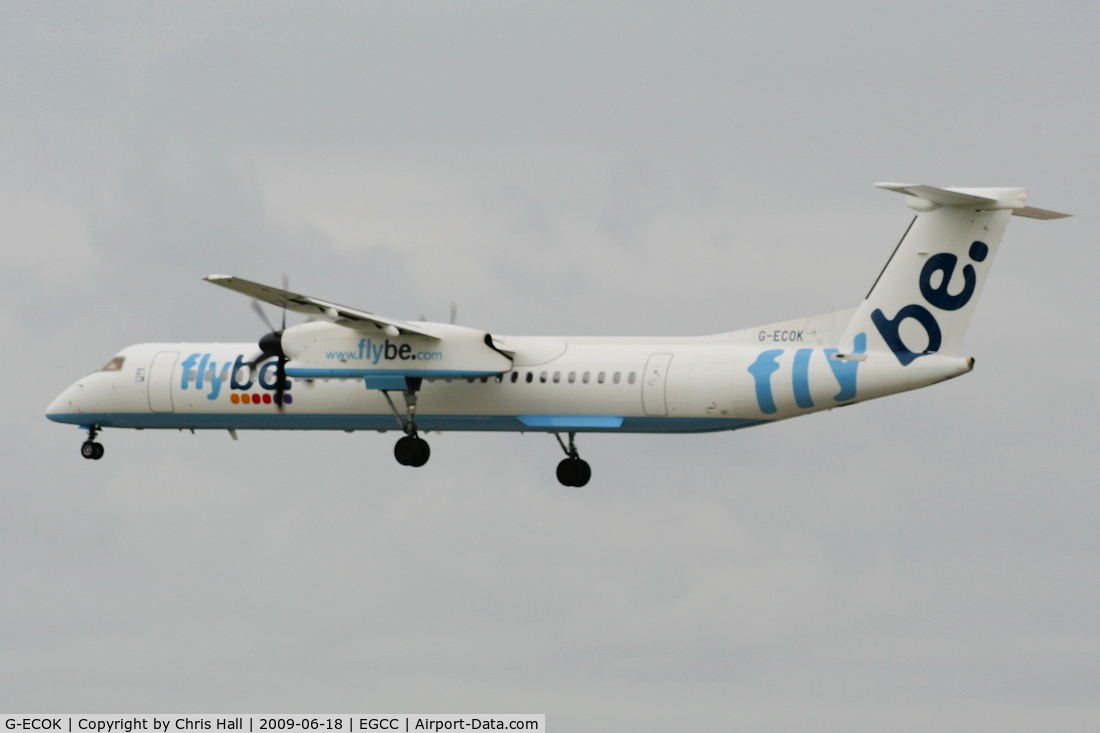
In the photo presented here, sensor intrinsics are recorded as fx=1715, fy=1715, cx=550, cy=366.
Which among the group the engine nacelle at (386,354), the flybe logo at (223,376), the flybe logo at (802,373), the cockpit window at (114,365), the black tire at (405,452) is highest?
the cockpit window at (114,365)

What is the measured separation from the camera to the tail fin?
30.4m

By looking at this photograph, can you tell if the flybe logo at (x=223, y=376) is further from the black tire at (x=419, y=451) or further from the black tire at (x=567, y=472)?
the black tire at (x=567, y=472)

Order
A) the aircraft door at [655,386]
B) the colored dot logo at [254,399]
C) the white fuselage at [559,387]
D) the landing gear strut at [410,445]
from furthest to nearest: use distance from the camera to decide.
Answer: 1. the colored dot logo at [254,399]
2. the landing gear strut at [410,445]
3. the aircraft door at [655,386]
4. the white fuselage at [559,387]

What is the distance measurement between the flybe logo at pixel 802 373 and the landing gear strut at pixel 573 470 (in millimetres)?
5681

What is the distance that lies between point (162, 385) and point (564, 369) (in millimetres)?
9325

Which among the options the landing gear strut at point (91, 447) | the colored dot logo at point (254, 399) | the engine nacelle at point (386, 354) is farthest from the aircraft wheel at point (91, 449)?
the engine nacelle at point (386, 354)

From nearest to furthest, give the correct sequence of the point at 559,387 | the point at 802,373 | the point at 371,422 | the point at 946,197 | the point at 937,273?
the point at 946,197
the point at 937,273
the point at 802,373
the point at 559,387
the point at 371,422

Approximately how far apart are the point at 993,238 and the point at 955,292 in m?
1.20

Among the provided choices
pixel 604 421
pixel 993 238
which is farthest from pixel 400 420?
pixel 993 238

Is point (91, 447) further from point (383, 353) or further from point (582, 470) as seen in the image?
point (582, 470)

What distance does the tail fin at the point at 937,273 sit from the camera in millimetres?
30359

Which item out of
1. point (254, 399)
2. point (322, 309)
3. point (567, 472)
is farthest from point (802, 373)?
point (254, 399)

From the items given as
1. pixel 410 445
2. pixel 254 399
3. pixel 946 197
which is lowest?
pixel 410 445

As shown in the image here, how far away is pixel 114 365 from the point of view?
38.5 meters
